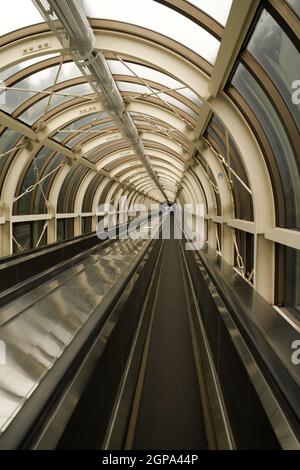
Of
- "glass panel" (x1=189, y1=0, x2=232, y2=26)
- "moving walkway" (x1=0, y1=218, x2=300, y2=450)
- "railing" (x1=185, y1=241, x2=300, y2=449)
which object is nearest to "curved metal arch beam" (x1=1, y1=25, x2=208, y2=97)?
"glass panel" (x1=189, y1=0, x2=232, y2=26)

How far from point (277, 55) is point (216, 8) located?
94 centimetres

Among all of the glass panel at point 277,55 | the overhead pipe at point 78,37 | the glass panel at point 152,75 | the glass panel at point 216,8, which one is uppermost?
the glass panel at point 152,75

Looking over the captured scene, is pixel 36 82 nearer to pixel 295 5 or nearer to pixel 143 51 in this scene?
pixel 143 51

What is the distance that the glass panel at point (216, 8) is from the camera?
4629 mm

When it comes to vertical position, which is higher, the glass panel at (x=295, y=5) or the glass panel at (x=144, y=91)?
the glass panel at (x=144, y=91)

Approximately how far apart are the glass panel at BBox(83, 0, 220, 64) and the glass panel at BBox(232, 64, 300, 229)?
639 millimetres

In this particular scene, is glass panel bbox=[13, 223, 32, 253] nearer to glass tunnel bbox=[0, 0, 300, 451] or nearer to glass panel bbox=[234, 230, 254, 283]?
glass tunnel bbox=[0, 0, 300, 451]

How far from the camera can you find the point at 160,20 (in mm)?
5820

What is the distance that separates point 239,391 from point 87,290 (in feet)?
12.8

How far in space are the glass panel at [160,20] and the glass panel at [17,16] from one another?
2.89ft

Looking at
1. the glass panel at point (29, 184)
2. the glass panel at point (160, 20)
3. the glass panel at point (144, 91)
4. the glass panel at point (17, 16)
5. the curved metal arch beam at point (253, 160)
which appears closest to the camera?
the glass panel at point (160, 20)

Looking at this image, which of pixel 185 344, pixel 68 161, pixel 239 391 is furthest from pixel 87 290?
pixel 68 161

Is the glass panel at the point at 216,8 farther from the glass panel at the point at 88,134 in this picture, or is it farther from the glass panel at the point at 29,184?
the glass panel at the point at 29,184

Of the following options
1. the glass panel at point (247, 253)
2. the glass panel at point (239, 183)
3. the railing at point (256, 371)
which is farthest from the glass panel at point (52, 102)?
the railing at point (256, 371)
